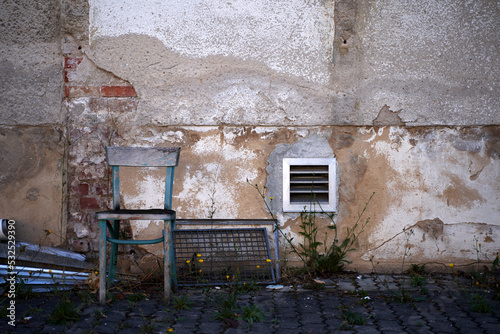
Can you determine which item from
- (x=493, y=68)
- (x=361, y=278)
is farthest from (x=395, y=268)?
(x=493, y=68)

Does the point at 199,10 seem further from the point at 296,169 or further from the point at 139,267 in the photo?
the point at 139,267

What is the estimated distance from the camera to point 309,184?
352 cm

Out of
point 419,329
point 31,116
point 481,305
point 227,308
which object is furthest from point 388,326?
point 31,116

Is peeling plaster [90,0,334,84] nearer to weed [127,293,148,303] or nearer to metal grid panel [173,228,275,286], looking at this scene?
metal grid panel [173,228,275,286]

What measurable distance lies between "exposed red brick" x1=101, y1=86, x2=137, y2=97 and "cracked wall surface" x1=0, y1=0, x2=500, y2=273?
0.01 m

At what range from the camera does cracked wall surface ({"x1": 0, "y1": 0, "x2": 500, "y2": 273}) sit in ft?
11.2

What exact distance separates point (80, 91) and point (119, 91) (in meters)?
0.31

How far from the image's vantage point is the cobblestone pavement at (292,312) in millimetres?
2401

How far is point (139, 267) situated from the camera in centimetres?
341

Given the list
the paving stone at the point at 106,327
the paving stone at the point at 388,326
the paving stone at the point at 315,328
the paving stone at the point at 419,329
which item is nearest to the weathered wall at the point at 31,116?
the paving stone at the point at 106,327

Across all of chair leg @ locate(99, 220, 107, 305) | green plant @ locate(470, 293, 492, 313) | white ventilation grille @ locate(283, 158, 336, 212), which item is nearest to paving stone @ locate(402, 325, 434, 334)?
green plant @ locate(470, 293, 492, 313)

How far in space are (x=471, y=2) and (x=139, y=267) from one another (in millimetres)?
3343

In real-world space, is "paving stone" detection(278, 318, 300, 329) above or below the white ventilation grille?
below

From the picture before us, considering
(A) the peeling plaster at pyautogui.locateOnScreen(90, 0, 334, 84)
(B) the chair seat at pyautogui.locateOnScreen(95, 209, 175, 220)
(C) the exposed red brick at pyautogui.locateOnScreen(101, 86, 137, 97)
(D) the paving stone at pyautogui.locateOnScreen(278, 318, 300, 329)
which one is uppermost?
(A) the peeling plaster at pyautogui.locateOnScreen(90, 0, 334, 84)
